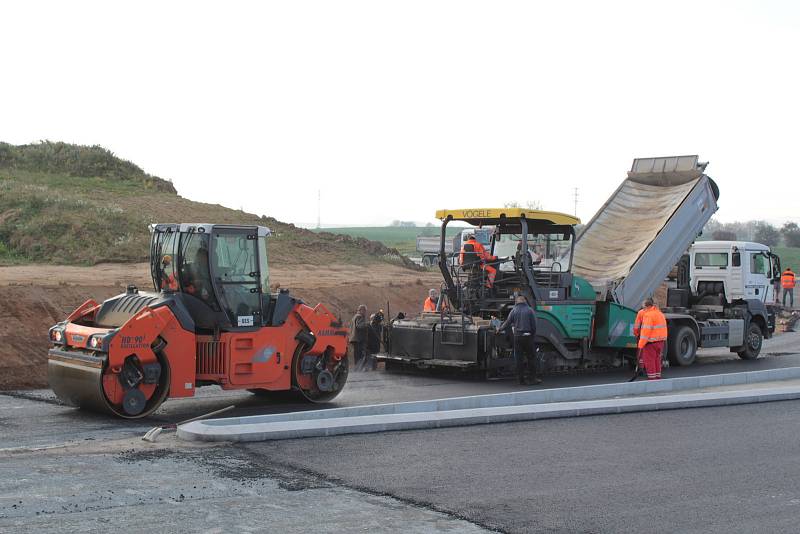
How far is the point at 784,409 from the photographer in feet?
45.1

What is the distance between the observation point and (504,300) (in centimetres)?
1736

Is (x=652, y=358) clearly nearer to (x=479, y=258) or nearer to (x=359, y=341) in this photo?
(x=479, y=258)

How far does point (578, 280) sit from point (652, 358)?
1865 mm

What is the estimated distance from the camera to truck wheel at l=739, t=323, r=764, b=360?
21.6 metres

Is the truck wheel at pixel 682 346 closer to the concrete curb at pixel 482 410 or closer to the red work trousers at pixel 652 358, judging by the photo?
the red work trousers at pixel 652 358

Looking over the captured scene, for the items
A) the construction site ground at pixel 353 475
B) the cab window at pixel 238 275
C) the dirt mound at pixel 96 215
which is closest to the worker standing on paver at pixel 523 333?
the construction site ground at pixel 353 475

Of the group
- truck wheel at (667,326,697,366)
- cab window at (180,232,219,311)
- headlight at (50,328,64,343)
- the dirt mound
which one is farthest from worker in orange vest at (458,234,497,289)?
the dirt mound

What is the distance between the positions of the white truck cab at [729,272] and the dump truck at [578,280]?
4.97ft

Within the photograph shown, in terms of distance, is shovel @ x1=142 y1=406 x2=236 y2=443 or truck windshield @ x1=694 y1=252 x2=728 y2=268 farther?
truck windshield @ x1=694 y1=252 x2=728 y2=268

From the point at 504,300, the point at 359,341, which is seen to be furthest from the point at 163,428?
the point at 359,341

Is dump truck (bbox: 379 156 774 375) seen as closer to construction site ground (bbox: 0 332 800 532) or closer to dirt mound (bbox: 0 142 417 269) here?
construction site ground (bbox: 0 332 800 532)

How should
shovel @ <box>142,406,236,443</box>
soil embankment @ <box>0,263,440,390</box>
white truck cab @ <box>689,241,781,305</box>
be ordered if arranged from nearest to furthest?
shovel @ <box>142,406,236,443</box> < soil embankment @ <box>0,263,440,390</box> < white truck cab @ <box>689,241,781,305</box>

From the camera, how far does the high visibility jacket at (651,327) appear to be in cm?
1686

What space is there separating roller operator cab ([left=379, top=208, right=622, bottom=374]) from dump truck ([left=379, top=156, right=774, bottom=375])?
2 centimetres
